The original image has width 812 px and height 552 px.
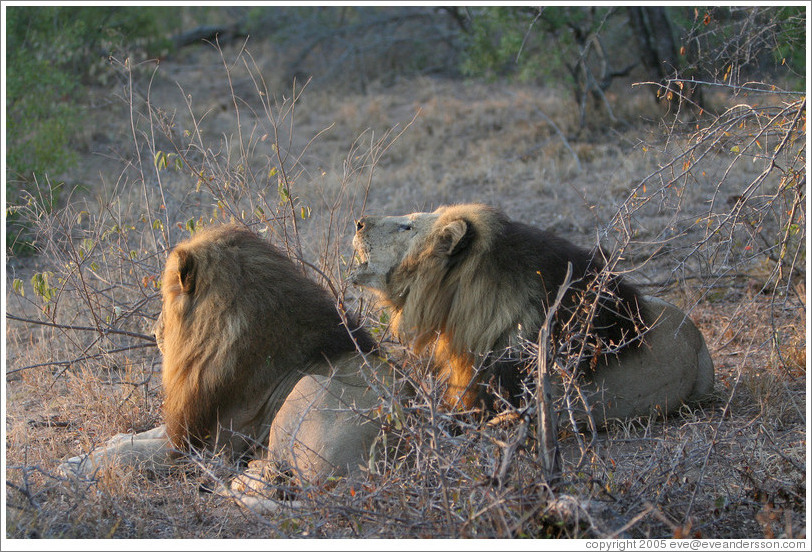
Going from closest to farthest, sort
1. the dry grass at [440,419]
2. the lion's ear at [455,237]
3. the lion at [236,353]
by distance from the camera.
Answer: the dry grass at [440,419]
the lion at [236,353]
the lion's ear at [455,237]

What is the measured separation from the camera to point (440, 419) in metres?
3.65

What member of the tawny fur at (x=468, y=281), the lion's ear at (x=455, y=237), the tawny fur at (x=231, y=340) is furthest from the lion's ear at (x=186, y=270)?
the lion's ear at (x=455, y=237)

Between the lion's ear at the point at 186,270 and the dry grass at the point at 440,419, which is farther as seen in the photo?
the lion's ear at the point at 186,270

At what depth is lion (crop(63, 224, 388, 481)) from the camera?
4477 mm

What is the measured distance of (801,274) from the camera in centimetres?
718

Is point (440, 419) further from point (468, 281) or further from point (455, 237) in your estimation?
point (455, 237)

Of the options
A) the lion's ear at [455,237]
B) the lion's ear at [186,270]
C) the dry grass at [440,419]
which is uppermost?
the lion's ear at [186,270]

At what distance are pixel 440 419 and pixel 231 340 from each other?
4.36 ft

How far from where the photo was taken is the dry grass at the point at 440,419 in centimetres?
353

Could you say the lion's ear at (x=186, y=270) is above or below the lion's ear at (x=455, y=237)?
above

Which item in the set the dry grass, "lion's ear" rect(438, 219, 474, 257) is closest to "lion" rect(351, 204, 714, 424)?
"lion's ear" rect(438, 219, 474, 257)

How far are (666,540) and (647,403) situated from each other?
69.5 inches

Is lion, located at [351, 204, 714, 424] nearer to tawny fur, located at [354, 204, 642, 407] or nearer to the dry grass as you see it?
tawny fur, located at [354, 204, 642, 407]

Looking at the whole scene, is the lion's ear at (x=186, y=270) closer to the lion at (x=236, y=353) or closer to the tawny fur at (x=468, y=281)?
the lion at (x=236, y=353)
